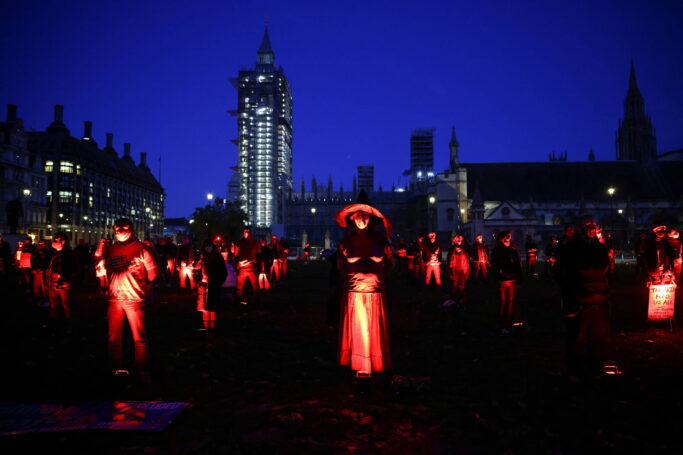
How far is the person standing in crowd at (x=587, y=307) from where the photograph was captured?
21.4ft

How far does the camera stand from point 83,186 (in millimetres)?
87875

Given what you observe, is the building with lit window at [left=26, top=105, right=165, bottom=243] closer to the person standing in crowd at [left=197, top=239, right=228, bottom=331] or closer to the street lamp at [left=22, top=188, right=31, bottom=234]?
the street lamp at [left=22, top=188, right=31, bottom=234]

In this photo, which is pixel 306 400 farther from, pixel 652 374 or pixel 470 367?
pixel 652 374

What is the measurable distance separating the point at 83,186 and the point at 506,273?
92250 millimetres

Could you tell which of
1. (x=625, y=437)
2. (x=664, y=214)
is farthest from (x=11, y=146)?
(x=664, y=214)

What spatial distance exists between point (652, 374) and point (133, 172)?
4807 inches

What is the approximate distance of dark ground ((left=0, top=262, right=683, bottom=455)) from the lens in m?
4.59

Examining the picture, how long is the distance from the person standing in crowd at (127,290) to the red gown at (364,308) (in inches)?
105

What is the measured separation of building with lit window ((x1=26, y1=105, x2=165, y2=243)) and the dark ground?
243 feet

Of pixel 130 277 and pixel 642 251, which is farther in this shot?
pixel 642 251

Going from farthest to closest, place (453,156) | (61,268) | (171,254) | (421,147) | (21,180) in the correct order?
(421,147)
(453,156)
(21,180)
(171,254)
(61,268)

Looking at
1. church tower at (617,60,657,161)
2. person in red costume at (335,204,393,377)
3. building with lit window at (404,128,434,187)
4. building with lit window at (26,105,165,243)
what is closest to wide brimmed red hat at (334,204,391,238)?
person in red costume at (335,204,393,377)

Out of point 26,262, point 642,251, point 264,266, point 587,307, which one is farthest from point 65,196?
point 587,307

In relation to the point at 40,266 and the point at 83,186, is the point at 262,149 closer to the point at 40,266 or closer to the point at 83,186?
the point at 83,186
